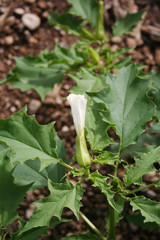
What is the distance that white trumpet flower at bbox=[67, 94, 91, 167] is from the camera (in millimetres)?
1300

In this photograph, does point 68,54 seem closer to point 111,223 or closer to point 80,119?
point 80,119

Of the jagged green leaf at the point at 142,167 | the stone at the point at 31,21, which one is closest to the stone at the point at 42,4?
the stone at the point at 31,21

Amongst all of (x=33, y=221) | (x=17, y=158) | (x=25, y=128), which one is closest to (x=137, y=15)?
(x=25, y=128)

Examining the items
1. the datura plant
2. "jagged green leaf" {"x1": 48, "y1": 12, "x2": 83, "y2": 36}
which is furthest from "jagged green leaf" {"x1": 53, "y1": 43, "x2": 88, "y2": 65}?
the datura plant

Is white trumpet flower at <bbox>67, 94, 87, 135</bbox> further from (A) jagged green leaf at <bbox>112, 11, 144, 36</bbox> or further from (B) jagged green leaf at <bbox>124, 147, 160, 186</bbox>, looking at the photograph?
(A) jagged green leaf at <bbox>112, 11, 144, 36</bbox>

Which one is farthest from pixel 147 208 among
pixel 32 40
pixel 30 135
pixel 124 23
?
pixel 32 40

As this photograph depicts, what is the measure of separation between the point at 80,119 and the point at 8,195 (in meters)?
0.44

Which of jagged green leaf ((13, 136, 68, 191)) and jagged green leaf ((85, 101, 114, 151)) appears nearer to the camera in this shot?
jagged green leaf ((85, 101, 114, 151))

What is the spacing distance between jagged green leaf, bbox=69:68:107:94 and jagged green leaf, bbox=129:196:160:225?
2.31ft

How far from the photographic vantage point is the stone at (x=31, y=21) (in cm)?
264

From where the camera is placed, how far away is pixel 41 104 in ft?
7.84

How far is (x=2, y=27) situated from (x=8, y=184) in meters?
1.57

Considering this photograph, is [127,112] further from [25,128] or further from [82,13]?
[82,13]

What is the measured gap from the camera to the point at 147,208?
1300mm
